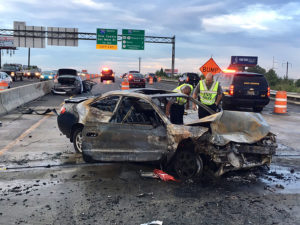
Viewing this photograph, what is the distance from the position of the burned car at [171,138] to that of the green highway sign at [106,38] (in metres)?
40.6

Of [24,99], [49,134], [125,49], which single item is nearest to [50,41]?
[125,49]

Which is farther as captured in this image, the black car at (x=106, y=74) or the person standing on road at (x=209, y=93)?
the black car at (x=106, y=74)

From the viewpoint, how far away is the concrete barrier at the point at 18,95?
546 inches

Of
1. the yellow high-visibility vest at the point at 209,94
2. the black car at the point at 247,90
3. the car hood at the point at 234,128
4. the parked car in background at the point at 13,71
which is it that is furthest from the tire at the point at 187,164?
the parked car in background at the point at 13,71

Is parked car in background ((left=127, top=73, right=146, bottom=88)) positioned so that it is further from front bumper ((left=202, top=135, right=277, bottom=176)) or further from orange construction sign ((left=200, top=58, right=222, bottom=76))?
front bumper ((left=202, top=135, right=277, bottom=176))

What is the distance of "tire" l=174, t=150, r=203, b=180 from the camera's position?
5.38 meters

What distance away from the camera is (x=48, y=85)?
25656 mm

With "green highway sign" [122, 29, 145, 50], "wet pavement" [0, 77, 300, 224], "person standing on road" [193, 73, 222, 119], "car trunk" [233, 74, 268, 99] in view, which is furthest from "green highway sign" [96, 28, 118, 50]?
"wet pavement" [0, 77, 300, 224]

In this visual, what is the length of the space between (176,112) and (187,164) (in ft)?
4.65

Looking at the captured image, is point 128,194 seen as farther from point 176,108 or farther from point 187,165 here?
point 176,108

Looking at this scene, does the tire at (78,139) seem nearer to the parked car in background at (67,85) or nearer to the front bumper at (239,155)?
the front bumper at (239,155)

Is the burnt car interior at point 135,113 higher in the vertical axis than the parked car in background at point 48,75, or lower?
lower

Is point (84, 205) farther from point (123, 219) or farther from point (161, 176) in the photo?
point (161, 176)

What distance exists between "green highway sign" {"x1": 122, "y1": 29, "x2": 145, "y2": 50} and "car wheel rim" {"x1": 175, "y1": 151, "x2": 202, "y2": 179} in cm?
4178
